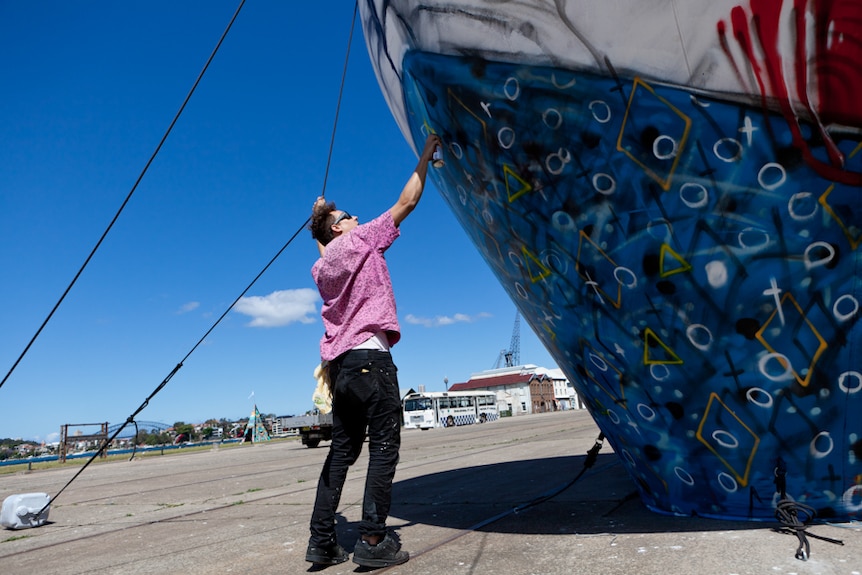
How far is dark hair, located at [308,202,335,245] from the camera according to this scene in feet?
9.73

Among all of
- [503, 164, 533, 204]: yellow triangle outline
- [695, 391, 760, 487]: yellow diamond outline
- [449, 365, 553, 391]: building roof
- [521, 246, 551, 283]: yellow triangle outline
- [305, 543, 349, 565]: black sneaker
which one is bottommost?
[305, 543, 349, 565]: black sneaker

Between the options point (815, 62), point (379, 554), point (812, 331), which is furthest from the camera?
point (379, 554)

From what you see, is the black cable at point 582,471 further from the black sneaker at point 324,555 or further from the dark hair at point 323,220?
the dark hair at point 323,220

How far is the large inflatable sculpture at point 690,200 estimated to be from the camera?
6.31ft

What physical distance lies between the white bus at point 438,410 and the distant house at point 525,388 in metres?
35.4

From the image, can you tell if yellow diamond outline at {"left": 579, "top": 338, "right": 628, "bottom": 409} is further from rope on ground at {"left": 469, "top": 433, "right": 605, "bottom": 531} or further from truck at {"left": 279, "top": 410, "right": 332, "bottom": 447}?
truck at {"left": 279, "top": 410, "right": 332, "bottom": 447}

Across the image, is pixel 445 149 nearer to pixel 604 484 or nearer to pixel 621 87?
pixel 621 87

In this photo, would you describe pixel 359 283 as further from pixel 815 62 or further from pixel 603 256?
pixel 815 62

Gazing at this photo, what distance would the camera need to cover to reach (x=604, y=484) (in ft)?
13.6

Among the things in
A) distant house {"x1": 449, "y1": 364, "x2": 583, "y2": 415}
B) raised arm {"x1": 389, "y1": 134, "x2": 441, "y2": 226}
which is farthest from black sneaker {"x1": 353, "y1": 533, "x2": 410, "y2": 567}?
distant house {"x1": 449, "y1": 364, "x2": 583, "y2": 415}

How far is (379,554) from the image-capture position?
2.40 meters

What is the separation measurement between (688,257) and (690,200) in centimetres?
20

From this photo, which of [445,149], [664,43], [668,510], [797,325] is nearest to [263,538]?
[668,510]

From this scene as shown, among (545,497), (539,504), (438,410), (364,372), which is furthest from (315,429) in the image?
(364,372)
